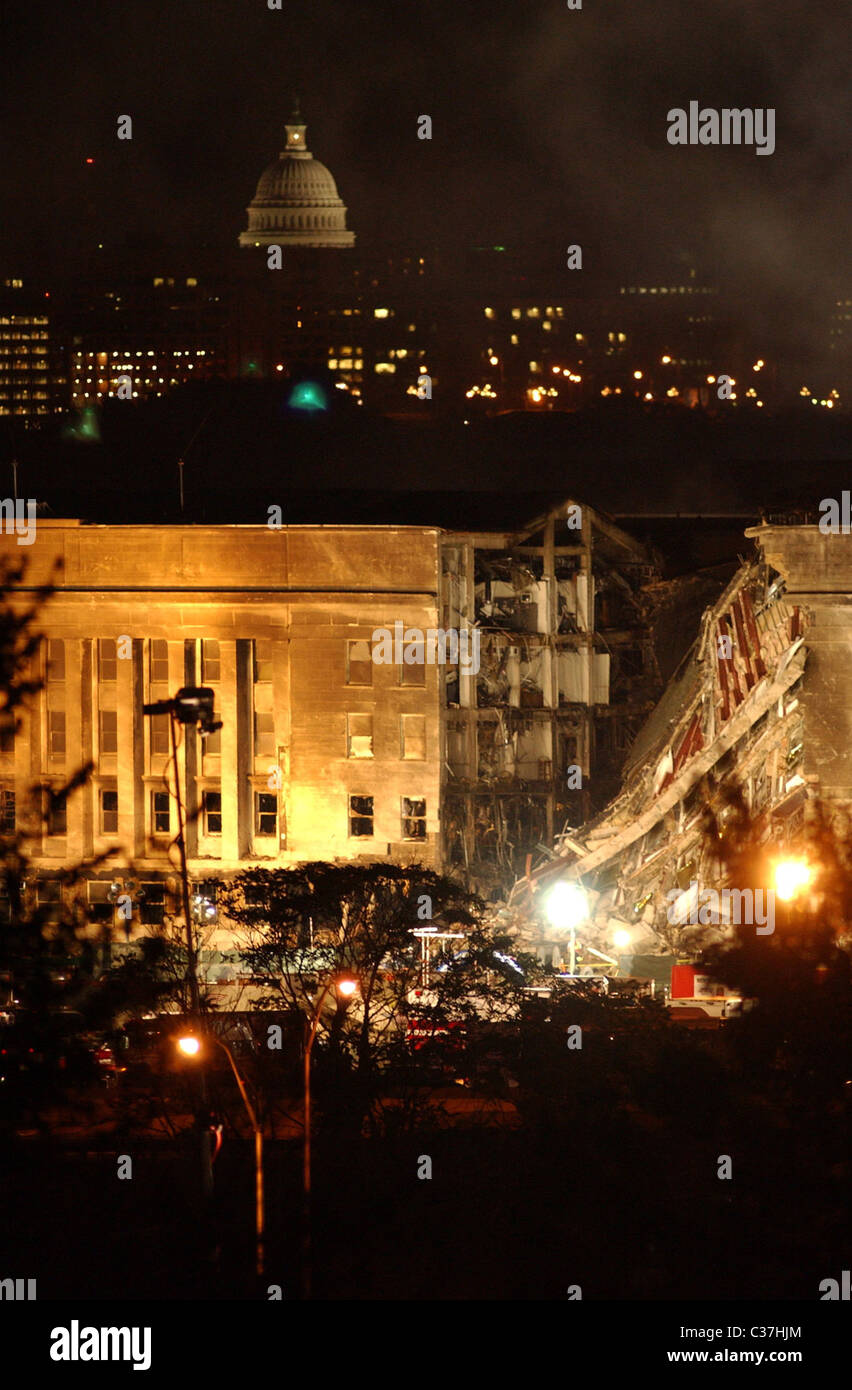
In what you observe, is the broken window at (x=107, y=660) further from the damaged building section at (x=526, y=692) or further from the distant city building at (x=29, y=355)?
the distant city building at (x=29, y=355)

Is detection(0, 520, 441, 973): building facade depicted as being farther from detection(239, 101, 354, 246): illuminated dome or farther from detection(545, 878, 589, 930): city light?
detection(239, 101, 354, 246): illuminated dome

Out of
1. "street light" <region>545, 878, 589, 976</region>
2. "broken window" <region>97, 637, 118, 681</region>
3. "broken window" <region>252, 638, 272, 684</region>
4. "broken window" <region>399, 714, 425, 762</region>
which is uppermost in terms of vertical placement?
"broken window" <region>97, 637, 118, 681</region>

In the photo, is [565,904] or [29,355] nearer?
[565,904]

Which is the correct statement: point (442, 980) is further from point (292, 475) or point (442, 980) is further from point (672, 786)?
point (292, 475)

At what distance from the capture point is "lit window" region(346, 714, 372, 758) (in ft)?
158

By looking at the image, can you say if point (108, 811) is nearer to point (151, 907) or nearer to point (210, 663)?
point (210, 663)

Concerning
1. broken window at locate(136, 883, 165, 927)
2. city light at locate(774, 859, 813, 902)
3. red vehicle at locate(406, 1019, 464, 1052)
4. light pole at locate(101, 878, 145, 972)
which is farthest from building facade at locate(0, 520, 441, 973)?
city light at locate(774, 859, 813, 902)

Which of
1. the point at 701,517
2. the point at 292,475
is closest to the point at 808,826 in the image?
the point at 701,517

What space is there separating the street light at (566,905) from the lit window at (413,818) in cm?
663

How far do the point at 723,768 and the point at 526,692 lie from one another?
35.5ft

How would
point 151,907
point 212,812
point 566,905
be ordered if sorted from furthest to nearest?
point 212,812
point 566,905
point 151,907

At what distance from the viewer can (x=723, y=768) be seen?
41.0 meters

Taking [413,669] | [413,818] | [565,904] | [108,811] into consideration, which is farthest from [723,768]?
[108,811]

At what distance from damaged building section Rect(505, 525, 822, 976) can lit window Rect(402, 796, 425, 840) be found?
4.39m
